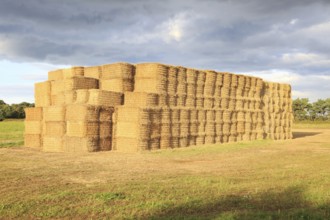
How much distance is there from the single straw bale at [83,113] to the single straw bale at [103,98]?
1.76 ft

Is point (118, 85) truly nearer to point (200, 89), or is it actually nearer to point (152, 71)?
point (152, 71)

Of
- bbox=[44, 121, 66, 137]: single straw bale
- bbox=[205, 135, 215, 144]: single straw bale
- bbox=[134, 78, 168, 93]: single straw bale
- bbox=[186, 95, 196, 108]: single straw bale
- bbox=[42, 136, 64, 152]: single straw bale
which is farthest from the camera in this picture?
bbox=[205, 135, 215, 144]: single straw bale

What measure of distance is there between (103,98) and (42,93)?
577 cm

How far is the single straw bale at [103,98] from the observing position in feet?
59.2

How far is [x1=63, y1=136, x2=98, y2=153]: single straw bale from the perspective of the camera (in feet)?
57.1

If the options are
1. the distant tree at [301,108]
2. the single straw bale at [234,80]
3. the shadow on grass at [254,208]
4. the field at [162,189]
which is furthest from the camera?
the distant tree at [301,108]

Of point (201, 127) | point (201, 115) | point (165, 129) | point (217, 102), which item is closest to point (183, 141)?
point (165, 129)

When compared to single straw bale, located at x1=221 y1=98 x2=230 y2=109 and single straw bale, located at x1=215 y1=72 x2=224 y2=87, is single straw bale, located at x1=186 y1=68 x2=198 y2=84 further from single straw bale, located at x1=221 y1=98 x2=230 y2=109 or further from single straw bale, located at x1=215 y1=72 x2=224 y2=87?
single straw bale, located at x1=221 y1=98 x2=230 y2=109


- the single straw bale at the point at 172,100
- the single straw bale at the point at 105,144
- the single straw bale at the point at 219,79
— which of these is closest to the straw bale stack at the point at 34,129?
the single straw bale at the point at 105,144

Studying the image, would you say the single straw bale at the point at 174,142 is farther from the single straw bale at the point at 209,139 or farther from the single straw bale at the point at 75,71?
the single straw bale at the point at 75,71

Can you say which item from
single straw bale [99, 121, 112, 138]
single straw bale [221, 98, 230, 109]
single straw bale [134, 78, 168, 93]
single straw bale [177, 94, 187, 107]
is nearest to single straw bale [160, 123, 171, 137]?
single straw bale [177, 94, 187, 107]

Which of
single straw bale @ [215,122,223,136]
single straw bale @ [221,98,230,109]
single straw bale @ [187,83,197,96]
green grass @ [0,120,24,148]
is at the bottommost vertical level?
green grass @ [0,120,24,148]

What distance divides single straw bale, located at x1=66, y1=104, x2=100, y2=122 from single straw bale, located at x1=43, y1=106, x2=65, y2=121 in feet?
1.59

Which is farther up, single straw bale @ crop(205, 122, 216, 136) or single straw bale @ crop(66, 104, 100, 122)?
single straw bale @ crop(66, 104, 100, 122)
